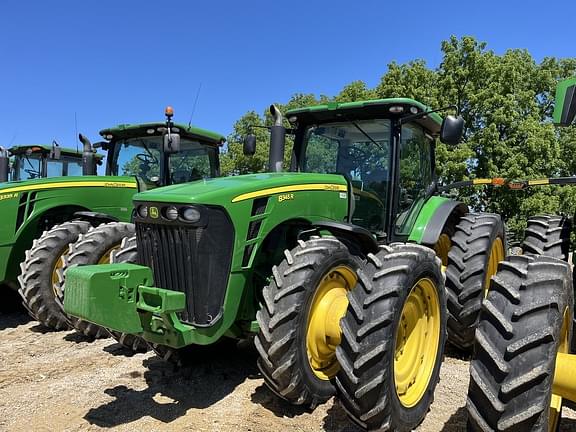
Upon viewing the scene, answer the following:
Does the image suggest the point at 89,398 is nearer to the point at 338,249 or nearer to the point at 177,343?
the point at 177,343

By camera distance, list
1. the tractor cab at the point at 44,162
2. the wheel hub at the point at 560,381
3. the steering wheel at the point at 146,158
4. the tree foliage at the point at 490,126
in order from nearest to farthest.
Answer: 1. the wheel hub at the point at 560,381
2. the steering wheel at the point at 146,158
3. the tractor cab at the point at 44,162
4. the tree foliage at the point at 490,126

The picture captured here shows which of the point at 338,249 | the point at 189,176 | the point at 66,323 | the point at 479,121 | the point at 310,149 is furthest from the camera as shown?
the point at 479,121

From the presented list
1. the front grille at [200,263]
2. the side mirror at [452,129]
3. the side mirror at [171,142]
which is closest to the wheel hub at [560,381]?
the front grille at [200,263]

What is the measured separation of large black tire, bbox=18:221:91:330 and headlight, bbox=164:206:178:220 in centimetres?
257

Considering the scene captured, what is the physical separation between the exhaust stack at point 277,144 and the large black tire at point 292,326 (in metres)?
1.41

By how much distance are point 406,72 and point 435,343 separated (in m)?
18.0

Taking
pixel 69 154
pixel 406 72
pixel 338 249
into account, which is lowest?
pixel 338 249

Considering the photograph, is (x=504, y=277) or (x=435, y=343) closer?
(x=504, y=277)

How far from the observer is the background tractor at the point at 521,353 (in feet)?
7.04

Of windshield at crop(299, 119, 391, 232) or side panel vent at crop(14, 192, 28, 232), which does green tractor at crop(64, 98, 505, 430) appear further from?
side panel vent at crop(14, 192, 28, 232)

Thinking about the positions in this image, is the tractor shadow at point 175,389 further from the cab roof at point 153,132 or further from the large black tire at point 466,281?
the cab roof at point 153,132

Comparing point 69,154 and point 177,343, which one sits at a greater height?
point 69,154

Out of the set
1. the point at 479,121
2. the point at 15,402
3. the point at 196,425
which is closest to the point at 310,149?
the point at 196,425

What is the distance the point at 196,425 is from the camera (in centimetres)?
343
